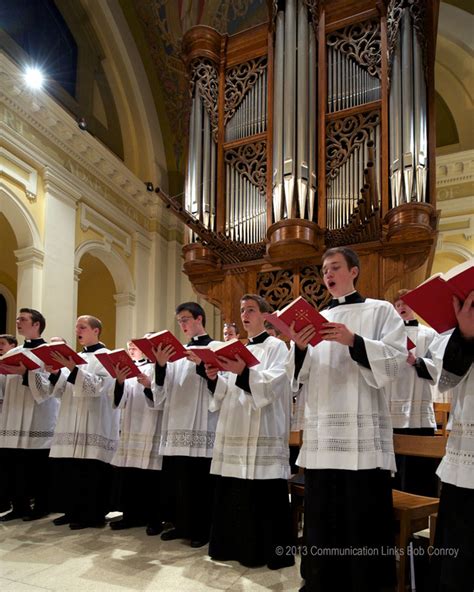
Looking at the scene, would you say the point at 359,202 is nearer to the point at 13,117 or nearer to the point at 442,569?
the point at 442,569

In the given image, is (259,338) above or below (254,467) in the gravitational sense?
above

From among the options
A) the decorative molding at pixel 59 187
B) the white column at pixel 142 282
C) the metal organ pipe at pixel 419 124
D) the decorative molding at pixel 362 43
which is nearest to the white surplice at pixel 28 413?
the metal organ pipe at pixel 419 124

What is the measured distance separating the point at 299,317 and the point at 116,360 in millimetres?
2127

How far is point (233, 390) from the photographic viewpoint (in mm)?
4355

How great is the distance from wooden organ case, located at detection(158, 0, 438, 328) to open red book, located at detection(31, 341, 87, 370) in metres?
2.77

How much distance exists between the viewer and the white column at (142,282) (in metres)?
12.9

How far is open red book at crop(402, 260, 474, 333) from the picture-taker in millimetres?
2420

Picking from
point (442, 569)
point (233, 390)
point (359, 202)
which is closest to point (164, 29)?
point (359, 202)

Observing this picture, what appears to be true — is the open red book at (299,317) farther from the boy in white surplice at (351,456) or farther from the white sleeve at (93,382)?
the white sleeve at (93,382)

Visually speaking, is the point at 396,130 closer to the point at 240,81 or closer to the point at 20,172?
the point at 240,81

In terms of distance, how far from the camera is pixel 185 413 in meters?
4.82

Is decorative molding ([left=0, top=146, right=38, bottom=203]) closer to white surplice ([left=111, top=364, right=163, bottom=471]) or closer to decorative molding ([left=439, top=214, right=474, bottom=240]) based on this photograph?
white surplice ([left=111, top=364, right=163, bottom=471])

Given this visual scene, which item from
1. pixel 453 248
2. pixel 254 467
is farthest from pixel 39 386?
pixel 453 248

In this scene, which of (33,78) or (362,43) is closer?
(362,43)
